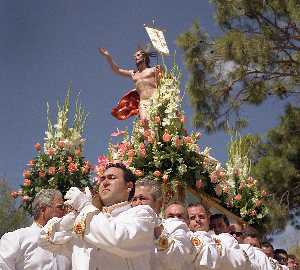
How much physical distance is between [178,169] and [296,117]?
7592 mm

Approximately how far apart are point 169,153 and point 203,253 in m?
2.58

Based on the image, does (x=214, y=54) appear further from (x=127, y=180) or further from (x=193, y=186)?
(x=127, y=180)

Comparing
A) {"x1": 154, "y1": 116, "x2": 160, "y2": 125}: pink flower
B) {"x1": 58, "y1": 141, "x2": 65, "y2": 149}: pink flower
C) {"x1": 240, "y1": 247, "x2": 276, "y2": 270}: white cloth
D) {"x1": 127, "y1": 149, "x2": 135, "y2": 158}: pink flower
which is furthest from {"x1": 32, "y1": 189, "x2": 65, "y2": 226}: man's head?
{"x1": 58, "y1": 141, "x2": 65, "y2": 149}: pink flower

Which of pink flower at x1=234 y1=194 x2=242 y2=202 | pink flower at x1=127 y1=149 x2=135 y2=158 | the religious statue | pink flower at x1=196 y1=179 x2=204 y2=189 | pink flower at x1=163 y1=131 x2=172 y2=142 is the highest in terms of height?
the religious statue

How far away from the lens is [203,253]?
4.41 meters

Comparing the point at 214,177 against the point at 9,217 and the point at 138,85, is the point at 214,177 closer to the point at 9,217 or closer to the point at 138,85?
the point at 138,85

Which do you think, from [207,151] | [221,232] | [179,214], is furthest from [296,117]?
[179,214]

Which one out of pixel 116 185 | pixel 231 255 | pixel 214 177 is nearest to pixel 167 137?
pixel 214 177

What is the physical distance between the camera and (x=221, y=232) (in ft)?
18.2

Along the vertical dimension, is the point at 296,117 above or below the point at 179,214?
above

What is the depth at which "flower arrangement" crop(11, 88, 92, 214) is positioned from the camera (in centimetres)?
754

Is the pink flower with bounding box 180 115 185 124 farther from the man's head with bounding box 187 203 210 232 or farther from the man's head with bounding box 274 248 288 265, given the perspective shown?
the man's head with bounding box 187 203 210 232

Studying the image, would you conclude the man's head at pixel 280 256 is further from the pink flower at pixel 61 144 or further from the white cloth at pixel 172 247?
the white cloth at pixel 172 247

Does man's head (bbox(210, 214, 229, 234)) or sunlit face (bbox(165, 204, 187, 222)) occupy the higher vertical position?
man's head (bbox(210, 214, 229, 234))
